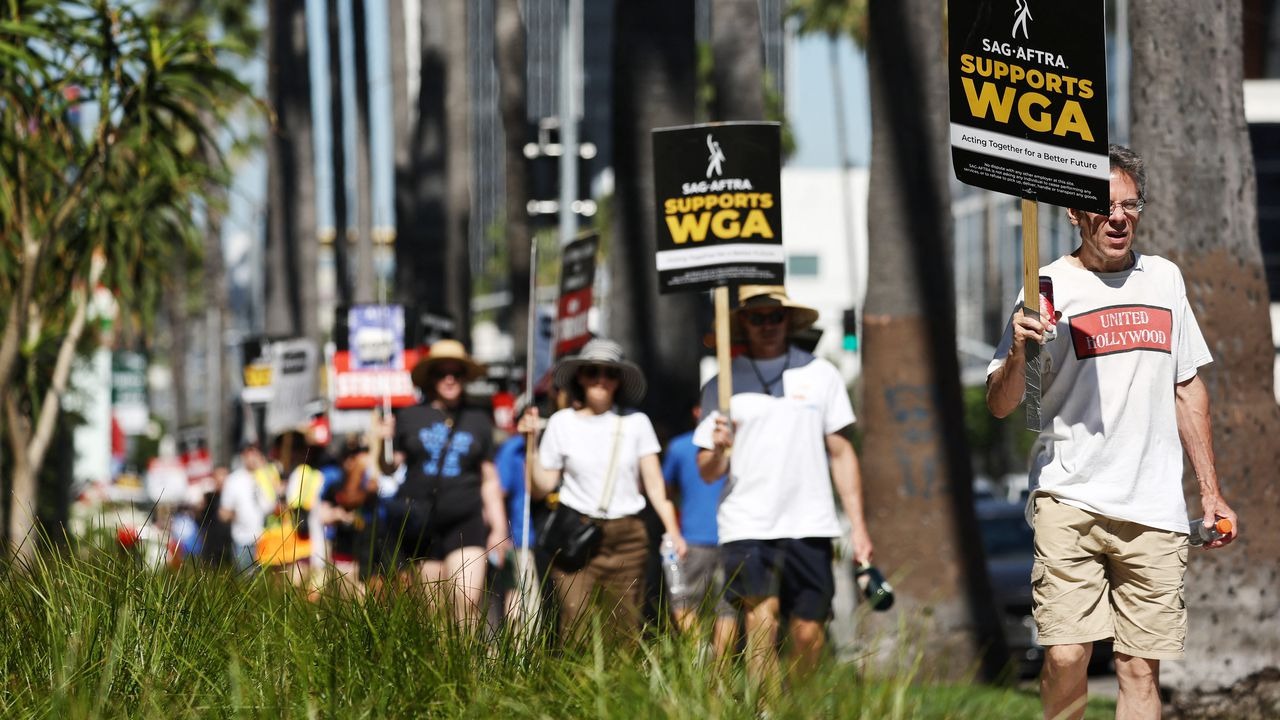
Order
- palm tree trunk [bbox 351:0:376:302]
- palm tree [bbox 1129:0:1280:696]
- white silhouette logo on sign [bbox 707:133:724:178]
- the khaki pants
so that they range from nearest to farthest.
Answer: palm tree [bbox 1129:0:1280:696] → white silhouette logo on sign [bbox 707:133:724:178] → the khaki pants → palm tree trunk [bbox 351:0:376:302]

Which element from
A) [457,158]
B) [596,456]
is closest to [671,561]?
[596,456]

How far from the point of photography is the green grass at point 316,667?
4.90 m

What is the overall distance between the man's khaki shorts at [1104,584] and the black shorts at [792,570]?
2143 mm

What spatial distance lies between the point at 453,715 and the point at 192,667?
0.86m

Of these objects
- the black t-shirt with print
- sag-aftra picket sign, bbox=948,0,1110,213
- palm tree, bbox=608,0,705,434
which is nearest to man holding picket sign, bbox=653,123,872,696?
sag-aftra picket sign, bbox=948,0,1110,213

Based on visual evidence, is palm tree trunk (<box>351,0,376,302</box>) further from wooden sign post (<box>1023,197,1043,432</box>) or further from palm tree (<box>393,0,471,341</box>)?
wooden sign post (<box>1023,197,1043,432</box>)

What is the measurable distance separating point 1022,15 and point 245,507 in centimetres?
1095

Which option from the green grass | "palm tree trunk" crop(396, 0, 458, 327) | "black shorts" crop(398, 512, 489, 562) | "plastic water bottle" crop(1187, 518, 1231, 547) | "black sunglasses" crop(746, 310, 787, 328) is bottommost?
"black shorts" crop(398, 512, 489, 562)

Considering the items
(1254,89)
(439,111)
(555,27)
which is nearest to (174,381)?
(1254,89)

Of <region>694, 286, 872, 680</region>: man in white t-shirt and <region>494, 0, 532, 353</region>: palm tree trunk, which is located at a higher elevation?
<region>494, 0, 532, 353</region>: palm tree trunk

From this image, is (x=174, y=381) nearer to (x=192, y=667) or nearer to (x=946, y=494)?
(x=946, y=494)

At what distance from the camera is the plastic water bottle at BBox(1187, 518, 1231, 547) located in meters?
6.22

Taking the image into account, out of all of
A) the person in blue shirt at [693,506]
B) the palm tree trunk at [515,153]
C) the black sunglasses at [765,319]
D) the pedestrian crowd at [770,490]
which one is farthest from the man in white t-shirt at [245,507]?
the black sunglasses at [765,319]

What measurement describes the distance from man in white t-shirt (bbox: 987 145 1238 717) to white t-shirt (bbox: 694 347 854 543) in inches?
83.2
